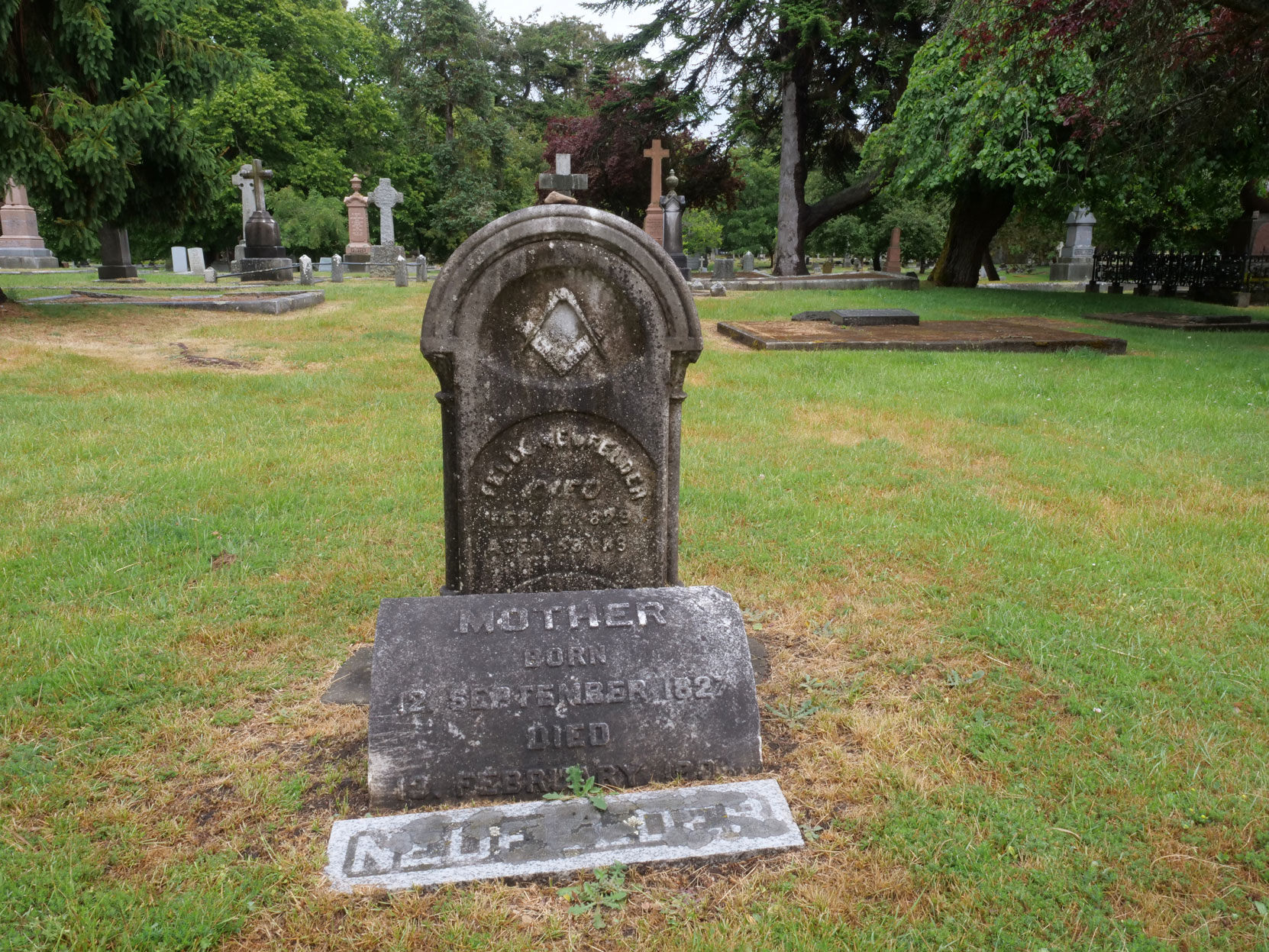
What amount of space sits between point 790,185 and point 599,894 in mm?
24920

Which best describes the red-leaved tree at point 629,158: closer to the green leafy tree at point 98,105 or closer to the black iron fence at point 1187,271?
the black iron fence at point 1187,271

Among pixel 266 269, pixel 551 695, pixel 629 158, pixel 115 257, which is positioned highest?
pixel 629 158

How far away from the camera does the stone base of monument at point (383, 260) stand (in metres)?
32.3

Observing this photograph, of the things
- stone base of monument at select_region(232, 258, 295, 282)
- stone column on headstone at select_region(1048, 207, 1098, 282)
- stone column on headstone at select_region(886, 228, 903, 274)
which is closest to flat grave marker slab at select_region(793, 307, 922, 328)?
stone base of monument at select_region(232, 258, 295, 282)

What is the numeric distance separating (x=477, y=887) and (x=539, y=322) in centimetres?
201

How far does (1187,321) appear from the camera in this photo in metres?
15.8

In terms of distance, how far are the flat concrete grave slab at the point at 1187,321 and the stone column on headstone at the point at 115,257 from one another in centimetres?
2482

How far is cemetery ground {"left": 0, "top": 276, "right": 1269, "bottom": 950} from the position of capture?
2490 millimetres

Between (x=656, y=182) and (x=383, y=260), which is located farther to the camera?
(x=383, y=260)

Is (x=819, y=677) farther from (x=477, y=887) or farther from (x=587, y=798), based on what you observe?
(x=477, y=887)

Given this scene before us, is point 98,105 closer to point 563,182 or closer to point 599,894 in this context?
point 563,182

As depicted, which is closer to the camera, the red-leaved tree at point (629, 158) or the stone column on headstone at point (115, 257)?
the stone column on headstone at point (115, 257)

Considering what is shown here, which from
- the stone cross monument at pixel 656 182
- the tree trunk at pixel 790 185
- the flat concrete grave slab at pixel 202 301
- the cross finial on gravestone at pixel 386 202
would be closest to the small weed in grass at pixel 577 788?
the flat concrete grave slab at pixel 202 301

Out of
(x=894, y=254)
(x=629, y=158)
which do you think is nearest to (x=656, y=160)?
(x=629, y=158)
